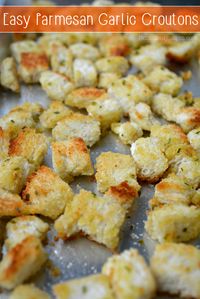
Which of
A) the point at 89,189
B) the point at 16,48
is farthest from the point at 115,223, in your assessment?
the point at 16,48

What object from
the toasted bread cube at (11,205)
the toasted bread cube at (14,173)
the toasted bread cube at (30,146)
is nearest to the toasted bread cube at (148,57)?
the toasted bread cube at (30,146)

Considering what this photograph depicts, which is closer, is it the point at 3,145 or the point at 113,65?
the point at 3,145

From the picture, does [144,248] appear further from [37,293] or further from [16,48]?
[16,48]

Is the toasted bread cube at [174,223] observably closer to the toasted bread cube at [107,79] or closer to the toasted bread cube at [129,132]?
Result: the toasted bread cube at [129,132]

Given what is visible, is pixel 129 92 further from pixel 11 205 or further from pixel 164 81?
pixel 11 205

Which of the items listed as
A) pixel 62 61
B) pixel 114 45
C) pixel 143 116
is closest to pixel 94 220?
pixel 143 116

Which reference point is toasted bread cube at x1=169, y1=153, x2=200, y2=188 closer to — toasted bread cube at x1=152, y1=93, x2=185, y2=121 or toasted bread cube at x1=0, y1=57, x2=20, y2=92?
toasted bread cube at x1=152, y1=93, x2=185, y2=121
